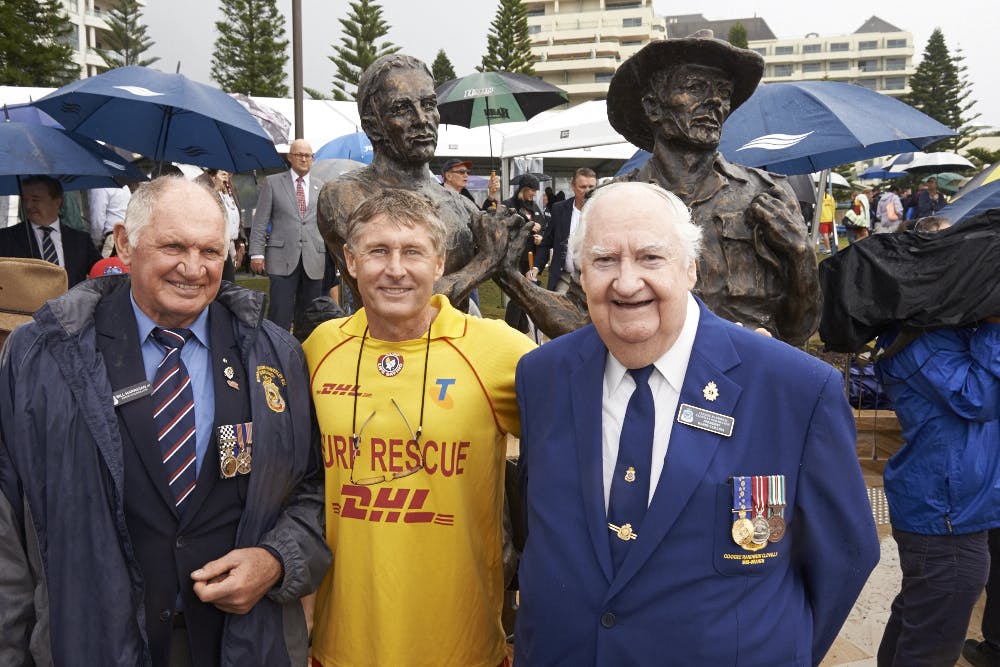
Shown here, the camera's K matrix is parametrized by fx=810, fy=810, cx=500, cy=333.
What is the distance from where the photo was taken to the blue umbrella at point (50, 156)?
17.0 ft

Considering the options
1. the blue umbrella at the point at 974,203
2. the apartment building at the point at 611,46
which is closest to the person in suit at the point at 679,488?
the blue umbrella at the point at 974,203

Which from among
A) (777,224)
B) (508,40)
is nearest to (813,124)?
(777,224)

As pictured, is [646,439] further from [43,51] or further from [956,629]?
[43,51]

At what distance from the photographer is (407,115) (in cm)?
305

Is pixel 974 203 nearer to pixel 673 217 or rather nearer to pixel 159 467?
pixel 673 217

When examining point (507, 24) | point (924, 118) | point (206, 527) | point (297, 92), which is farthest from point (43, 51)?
point (206, 527)

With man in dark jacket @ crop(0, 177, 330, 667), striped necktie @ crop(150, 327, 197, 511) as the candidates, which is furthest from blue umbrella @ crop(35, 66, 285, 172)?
striped necktie @ crop(150, 327, 197, 511)

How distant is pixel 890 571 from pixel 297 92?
6.67 m

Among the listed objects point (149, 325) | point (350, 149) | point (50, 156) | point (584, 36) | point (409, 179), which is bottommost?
point (149, 325)

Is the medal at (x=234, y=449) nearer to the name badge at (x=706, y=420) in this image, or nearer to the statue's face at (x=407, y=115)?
the name badge at (x=706, y=420)

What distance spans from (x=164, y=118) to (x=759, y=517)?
19.6 feet

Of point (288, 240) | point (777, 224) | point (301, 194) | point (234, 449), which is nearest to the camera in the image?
point (234, 449)

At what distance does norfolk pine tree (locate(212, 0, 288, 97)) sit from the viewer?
3588 cm

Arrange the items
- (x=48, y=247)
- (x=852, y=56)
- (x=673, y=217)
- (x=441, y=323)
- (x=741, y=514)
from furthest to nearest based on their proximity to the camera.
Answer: (x=852, y=56), (x=48, y=247), (x=441, y=323), (x=673, y=217), (x=741, y=514)
